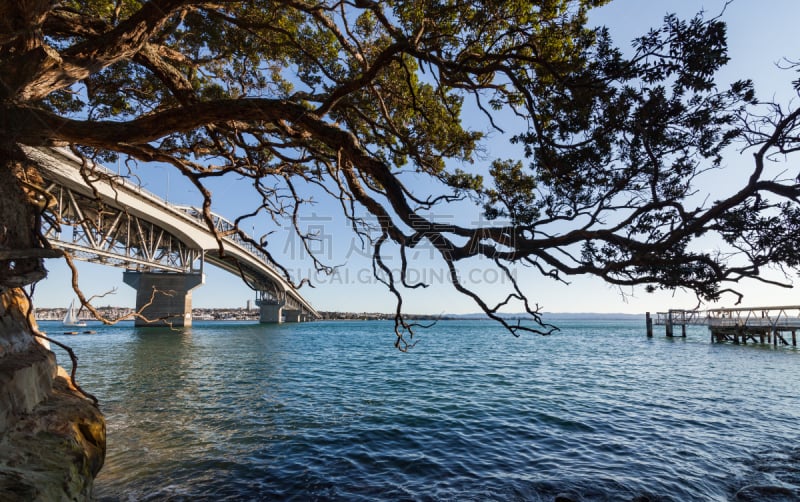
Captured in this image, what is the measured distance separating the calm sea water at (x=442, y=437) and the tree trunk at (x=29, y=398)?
155 centimetres

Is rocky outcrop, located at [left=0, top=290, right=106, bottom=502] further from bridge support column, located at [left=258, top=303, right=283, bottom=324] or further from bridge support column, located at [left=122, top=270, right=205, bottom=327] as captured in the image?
bridge support column, located at [left=258, top=303, right=283, bottom=324]

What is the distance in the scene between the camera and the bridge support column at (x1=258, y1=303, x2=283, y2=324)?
282 feet

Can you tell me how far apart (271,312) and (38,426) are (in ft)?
288

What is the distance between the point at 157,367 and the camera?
55.8ft

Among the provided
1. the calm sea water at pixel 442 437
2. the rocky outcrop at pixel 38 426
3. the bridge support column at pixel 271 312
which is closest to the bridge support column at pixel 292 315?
the bridge support column at pixel 271 312

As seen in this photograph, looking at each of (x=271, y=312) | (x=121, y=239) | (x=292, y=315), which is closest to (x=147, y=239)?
(x=121, y=239)

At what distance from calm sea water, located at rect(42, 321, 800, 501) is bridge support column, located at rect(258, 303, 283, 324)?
238 ft

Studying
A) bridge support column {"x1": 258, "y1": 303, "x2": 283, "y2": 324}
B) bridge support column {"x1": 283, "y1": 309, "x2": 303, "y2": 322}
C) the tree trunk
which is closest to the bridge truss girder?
the tree trunk

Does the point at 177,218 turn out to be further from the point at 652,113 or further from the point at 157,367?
the point at 652,113

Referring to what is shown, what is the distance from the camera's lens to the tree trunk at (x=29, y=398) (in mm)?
3146

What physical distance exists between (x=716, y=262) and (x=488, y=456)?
488 cm

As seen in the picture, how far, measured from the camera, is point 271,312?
86.8 m

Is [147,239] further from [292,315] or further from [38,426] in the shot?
[292,315]

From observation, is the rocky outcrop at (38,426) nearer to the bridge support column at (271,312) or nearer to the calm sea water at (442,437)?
the calm sea water at (442,437)
